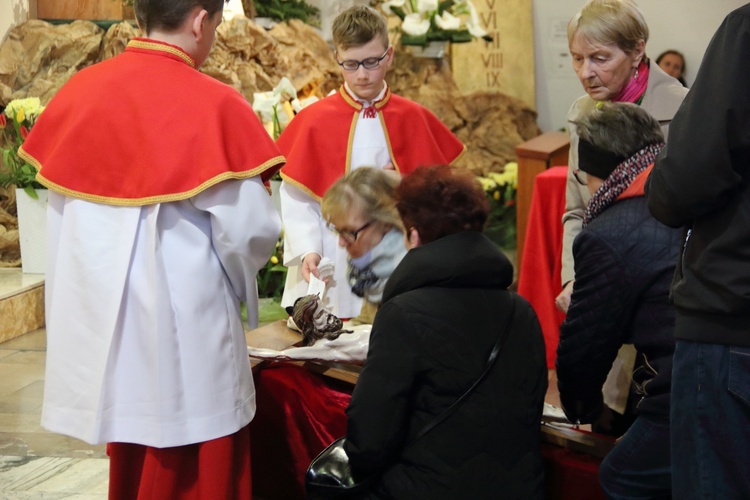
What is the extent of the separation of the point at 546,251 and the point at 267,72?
3.53m

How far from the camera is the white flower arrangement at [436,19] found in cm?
754

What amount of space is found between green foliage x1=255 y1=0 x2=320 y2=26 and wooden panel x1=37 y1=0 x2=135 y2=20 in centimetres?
103

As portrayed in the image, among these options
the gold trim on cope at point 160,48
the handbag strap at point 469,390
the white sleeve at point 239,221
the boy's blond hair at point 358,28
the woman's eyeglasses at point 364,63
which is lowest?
the handbag strap at point 469,390

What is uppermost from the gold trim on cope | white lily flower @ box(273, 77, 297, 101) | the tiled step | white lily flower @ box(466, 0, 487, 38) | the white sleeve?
white lily flower @ box(466, 0, 487, 38)

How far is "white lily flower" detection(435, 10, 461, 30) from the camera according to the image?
7535mm

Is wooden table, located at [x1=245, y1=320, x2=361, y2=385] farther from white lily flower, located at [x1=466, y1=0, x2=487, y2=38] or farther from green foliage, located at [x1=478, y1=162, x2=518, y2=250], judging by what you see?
white lily flower, located at [x1=466, y1=0, x2=487, y2=38]

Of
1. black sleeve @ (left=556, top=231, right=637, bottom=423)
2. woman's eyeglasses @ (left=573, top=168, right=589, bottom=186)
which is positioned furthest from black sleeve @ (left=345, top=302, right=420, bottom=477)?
woman's eyeglasses @ (left=573, top=168, right=589, bottom=186)

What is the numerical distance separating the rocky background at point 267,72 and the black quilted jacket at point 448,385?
507 centimetres

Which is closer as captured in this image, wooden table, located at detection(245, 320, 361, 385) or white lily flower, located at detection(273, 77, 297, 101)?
wooden table, located at detection(245, 320, 361, 385)

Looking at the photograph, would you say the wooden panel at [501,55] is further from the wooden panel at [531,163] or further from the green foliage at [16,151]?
the green foliage at [16,151]

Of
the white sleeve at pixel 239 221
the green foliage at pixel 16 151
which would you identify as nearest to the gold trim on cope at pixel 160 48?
the white sleeve at pixel 239 221

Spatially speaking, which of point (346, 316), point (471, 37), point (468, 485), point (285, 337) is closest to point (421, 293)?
point (468, 485)

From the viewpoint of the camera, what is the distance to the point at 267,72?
7.50 metres

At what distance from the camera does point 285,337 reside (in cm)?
340
